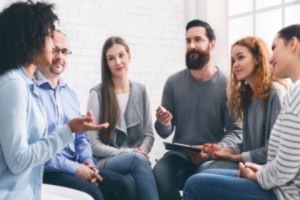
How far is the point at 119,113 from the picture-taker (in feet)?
9.13

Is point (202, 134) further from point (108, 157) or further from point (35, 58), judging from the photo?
point (35, 58)

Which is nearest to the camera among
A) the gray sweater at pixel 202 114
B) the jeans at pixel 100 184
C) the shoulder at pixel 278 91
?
the jeans at pixel 100 184

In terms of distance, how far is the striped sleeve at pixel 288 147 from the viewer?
1.67 metres

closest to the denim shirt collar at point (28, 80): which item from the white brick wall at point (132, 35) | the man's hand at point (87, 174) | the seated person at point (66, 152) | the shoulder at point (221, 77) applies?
the seated person at point (66, 152)

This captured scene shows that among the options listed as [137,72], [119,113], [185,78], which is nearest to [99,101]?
[119,113]

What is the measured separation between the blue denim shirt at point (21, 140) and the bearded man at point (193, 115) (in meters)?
1.10

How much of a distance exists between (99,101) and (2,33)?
1.15 meters

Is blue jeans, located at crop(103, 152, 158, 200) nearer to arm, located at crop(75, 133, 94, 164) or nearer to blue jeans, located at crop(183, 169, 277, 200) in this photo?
arm, located at crop(75, 133, 94, 164)

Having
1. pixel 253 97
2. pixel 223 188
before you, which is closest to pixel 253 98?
pixel 253 97

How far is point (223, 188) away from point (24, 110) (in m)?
0.89

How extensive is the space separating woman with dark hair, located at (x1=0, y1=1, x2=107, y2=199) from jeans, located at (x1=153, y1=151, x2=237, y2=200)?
1.02 meters

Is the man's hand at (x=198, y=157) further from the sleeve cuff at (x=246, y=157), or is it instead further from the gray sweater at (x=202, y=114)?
the sleeve cuff at (x=246, y=157)

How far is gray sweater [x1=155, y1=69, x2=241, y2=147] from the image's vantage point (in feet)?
9.30

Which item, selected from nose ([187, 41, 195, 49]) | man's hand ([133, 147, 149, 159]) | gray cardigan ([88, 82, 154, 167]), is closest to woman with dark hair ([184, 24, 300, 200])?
man's hand ([133, 147, 149, 159])
